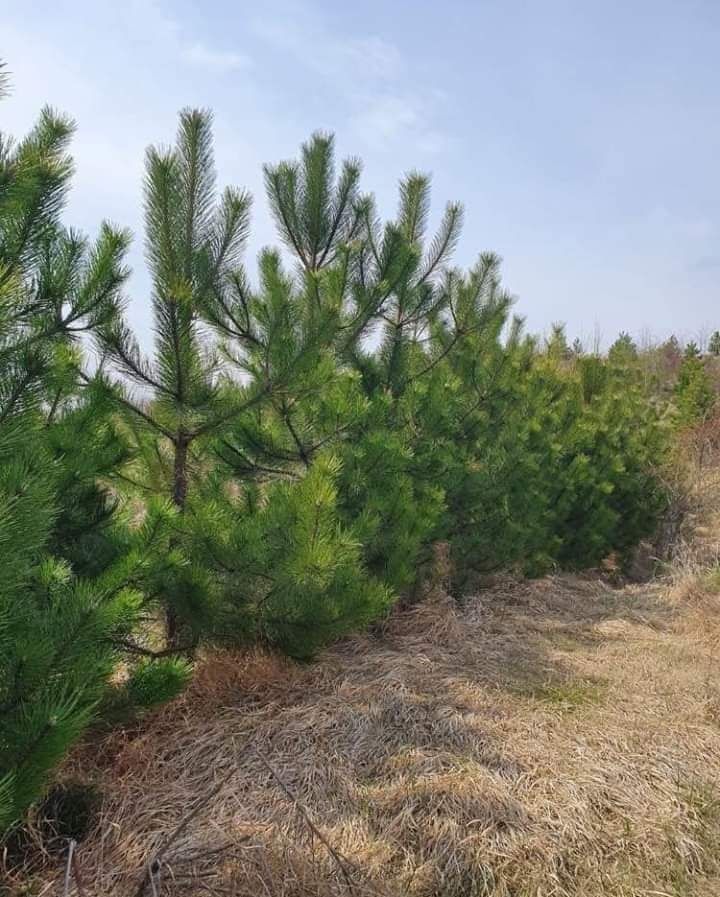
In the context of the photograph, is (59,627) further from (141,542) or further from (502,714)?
(502,714)

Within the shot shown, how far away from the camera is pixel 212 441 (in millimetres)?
3557

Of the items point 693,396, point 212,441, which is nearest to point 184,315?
point 212,441

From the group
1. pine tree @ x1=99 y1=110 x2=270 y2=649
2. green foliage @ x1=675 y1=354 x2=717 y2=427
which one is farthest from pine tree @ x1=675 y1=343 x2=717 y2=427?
pine tree @ x1=99 y1=110 x2=270 y2=649

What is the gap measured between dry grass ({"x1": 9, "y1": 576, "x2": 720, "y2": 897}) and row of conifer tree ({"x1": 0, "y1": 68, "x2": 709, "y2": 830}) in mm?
373

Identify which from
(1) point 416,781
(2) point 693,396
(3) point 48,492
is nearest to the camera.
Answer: (3) point 48,492

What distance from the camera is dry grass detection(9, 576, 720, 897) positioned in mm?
2041

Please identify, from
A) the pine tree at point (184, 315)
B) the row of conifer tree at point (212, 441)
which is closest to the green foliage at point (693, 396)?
the row of conifer tree at point (212, 441)

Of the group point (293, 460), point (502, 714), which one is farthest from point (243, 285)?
point (502, 714)

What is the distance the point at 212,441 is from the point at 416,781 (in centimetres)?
200

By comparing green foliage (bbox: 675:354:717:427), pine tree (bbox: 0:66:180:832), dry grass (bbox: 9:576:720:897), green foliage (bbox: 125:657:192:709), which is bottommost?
dry grass (bbox: 9:576:720:897)

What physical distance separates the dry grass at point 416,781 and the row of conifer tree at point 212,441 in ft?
1.22

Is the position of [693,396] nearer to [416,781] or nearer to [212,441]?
[212,441]

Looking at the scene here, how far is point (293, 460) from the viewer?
12.7 feet

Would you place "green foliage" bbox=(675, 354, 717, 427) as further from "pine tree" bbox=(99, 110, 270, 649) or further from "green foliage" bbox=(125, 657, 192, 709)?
"green foliage" bbox=(125, 657, 192, 709)
